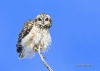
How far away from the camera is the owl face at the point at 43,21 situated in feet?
42.5

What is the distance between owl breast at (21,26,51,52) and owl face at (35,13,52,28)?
A: 20 cm

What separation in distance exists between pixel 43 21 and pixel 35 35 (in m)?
0.64

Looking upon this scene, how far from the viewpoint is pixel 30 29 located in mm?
13539

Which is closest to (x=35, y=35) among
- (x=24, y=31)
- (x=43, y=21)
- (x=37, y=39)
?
(x=37, y=39)

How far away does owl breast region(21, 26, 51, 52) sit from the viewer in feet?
42.9

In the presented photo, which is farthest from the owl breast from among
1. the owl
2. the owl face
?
the owl face

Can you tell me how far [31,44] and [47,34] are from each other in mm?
857

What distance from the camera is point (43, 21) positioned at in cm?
1298

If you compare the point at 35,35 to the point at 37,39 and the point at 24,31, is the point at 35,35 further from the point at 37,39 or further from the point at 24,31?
the point at 24,31

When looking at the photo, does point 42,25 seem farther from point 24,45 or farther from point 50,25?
point 24,45

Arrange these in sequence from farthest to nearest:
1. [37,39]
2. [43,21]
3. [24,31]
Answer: [24,31], [37,39], [43,21]

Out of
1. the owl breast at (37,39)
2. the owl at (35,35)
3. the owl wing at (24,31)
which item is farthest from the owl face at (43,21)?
the owl wing at (24,31)

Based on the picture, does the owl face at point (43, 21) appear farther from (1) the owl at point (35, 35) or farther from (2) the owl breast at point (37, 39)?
(2) the owl breast at point (37, 39)

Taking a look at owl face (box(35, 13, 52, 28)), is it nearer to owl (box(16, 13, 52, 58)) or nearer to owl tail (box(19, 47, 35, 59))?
owl (box(16, 13, 52, 58))
